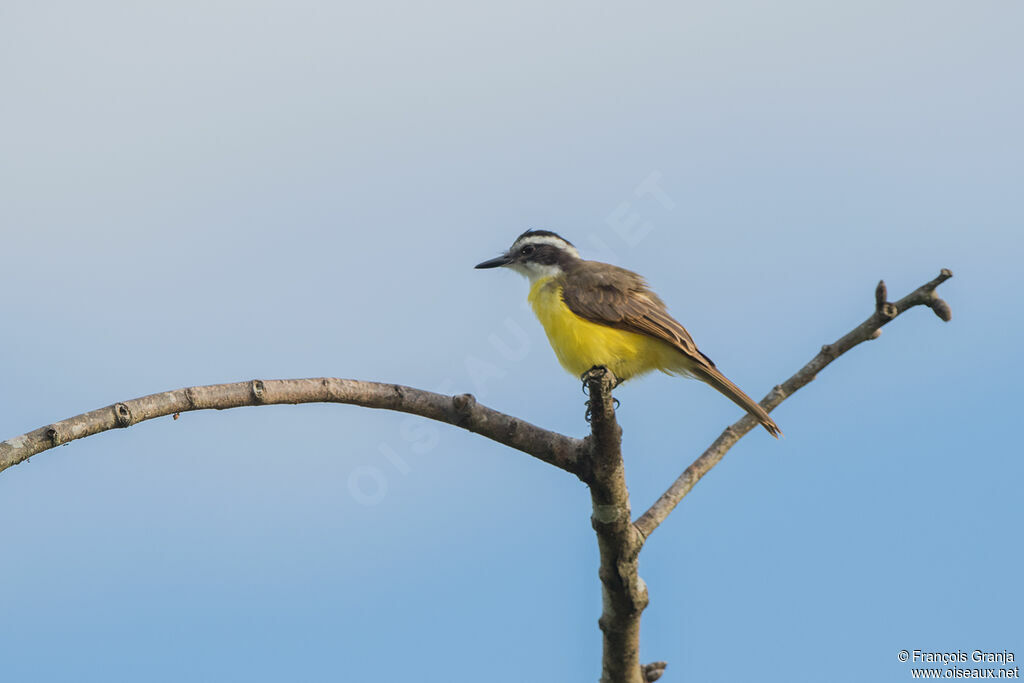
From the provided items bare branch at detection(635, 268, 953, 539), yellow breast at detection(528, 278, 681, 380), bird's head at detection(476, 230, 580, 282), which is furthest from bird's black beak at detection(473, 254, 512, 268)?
bare branch at detection(635, 268, 953, 539)

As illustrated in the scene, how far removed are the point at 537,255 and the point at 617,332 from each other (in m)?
2.00

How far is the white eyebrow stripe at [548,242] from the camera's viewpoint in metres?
9.54

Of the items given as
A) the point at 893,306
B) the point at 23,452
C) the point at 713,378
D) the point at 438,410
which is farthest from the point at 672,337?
the point at 23,452

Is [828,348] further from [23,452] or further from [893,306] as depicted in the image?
[23,452]

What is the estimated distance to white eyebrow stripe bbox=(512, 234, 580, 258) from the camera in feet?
31.3

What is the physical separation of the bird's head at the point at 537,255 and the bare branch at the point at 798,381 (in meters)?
2.98

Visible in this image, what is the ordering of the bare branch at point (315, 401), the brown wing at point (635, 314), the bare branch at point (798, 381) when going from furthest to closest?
the brown wing at point (635, 314), the bare branch at point (798, 381), the bare branch at point (315, 401)

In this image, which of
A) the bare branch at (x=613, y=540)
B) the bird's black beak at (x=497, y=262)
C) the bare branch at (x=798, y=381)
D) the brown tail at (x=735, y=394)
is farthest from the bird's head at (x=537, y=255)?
the bare branch at (x=613, y=540)

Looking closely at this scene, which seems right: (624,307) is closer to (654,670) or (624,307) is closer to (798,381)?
(798,381)

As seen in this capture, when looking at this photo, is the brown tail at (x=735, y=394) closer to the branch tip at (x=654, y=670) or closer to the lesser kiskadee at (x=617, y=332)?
the lesser kiskadee at (x=617, y=332)

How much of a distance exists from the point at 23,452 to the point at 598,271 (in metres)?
5.49

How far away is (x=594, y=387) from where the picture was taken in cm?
514

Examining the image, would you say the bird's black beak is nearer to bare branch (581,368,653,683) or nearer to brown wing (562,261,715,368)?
brown wing (562,261,715,368)

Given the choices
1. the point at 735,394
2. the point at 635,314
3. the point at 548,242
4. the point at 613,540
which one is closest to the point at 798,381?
the point at 735,394
